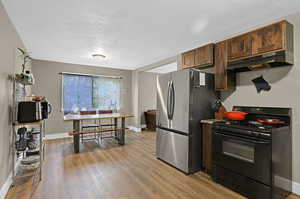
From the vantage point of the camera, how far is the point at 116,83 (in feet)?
20.2

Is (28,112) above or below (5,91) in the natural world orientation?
below

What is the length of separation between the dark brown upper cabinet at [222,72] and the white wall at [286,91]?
0.88ft

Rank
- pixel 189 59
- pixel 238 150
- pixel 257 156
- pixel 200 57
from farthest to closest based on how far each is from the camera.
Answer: pixel 189 59, pixel 200 57, pixel 238 150, pixel 257 156

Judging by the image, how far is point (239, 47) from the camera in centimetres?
243

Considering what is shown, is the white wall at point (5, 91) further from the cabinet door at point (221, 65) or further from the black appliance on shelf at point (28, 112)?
the cabinet door at point (221, 65)

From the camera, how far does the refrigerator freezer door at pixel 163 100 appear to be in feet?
10.1

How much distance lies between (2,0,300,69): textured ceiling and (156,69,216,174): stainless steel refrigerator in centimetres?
82

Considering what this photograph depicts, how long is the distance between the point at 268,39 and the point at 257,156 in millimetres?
1596

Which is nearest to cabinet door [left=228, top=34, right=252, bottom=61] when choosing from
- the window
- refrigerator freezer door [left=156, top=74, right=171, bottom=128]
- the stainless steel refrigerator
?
the stainless steel refrigerator

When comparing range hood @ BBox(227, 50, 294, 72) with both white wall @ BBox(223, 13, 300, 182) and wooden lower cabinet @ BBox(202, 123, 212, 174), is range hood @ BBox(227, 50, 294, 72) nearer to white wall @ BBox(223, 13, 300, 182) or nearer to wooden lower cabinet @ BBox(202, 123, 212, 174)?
white wall @ BBox(223, 13, 300, 182)

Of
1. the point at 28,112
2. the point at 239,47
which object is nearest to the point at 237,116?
the point at 239,47

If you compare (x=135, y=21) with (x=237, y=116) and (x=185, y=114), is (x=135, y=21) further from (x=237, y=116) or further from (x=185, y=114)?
(x=237, y=116)

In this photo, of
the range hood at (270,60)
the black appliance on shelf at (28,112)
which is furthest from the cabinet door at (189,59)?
the black appliance on shelf at (28,112)

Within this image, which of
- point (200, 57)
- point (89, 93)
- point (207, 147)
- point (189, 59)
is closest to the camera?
point (207, 147)
